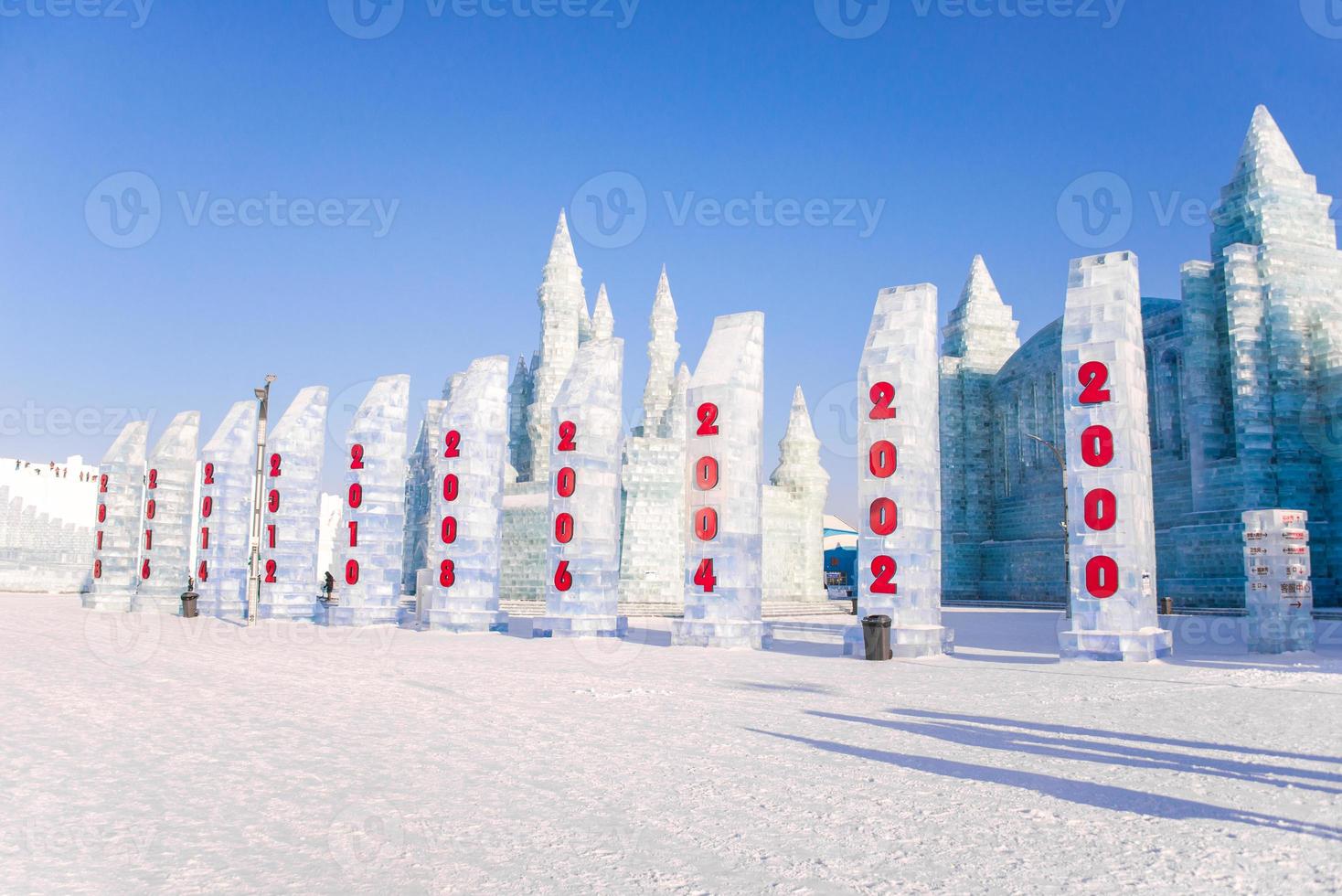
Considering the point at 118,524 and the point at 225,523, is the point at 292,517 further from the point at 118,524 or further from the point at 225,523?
the point at 118,524

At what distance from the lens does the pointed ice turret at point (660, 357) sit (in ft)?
157

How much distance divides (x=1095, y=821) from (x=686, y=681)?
7.57 m

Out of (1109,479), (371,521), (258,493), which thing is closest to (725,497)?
(1109,479)

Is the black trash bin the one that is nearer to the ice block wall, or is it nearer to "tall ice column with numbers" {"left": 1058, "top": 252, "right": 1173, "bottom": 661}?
"tall ice column with numbers" {"left": 1058, "top": 252, "right": 1173, "bottom": 661}

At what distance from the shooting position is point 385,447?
24234 mm

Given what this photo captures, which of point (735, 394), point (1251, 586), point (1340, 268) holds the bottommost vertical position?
point (1251, 586)

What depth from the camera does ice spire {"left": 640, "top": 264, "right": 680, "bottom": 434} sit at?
4778 cm

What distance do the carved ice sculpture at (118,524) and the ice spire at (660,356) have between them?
23.4 m

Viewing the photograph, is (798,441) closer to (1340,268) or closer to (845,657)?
(1340,268)

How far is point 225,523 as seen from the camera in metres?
27.9

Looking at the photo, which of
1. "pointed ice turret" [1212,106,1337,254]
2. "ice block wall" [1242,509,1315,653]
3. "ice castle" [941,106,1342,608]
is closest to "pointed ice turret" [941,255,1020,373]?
"ice castle" [941,106,1342,608]

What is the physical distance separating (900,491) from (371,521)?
13570 millimetres

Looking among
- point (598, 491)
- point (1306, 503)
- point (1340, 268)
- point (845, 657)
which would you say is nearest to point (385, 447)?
point (598, 491)

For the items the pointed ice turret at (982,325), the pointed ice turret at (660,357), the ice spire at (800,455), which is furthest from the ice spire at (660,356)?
the pointed ice turret at (982,325)
